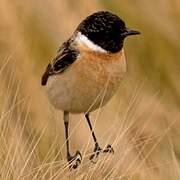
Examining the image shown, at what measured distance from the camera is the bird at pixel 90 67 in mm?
4203

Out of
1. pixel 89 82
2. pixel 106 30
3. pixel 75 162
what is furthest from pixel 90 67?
pixel 75 162

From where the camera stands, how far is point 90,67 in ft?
13.9

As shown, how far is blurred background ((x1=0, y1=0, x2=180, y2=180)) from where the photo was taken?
12.5ft

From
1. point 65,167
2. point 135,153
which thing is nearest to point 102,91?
point 135,153

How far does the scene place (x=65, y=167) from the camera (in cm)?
360

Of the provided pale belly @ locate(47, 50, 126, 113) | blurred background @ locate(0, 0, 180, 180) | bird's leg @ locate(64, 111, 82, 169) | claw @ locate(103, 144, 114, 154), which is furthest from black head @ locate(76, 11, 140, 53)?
claw @ locate(103, 144, 114, 154)

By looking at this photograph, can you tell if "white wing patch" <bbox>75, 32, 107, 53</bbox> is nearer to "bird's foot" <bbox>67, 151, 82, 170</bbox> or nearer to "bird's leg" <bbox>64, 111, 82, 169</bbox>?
"bird's leg" <bbox>64, 111, 82, 169</bbox>

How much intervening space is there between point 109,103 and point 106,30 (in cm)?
41

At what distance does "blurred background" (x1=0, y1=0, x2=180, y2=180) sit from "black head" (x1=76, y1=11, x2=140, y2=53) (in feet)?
0.70

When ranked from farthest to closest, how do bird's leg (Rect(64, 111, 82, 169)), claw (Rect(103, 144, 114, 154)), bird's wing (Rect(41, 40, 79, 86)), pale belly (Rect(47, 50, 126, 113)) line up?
bird's wing (Rect(41, 40, 79, 86)), pale belly (Rect(47, 50, 126, 113)), bird's leg (Rect(64, 111, 82, 169)), claw (Rect(103, 144, 114, 154))

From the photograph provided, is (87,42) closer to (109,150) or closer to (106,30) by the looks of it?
(106,30)

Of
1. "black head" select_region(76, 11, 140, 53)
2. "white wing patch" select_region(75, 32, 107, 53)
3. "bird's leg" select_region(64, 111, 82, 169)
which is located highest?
"black head" select_region(76, 11, 140, 53)

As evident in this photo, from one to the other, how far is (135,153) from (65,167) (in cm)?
70

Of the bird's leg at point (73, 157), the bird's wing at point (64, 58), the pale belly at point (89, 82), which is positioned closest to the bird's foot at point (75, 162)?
the bird's leg at point (73, 157)
